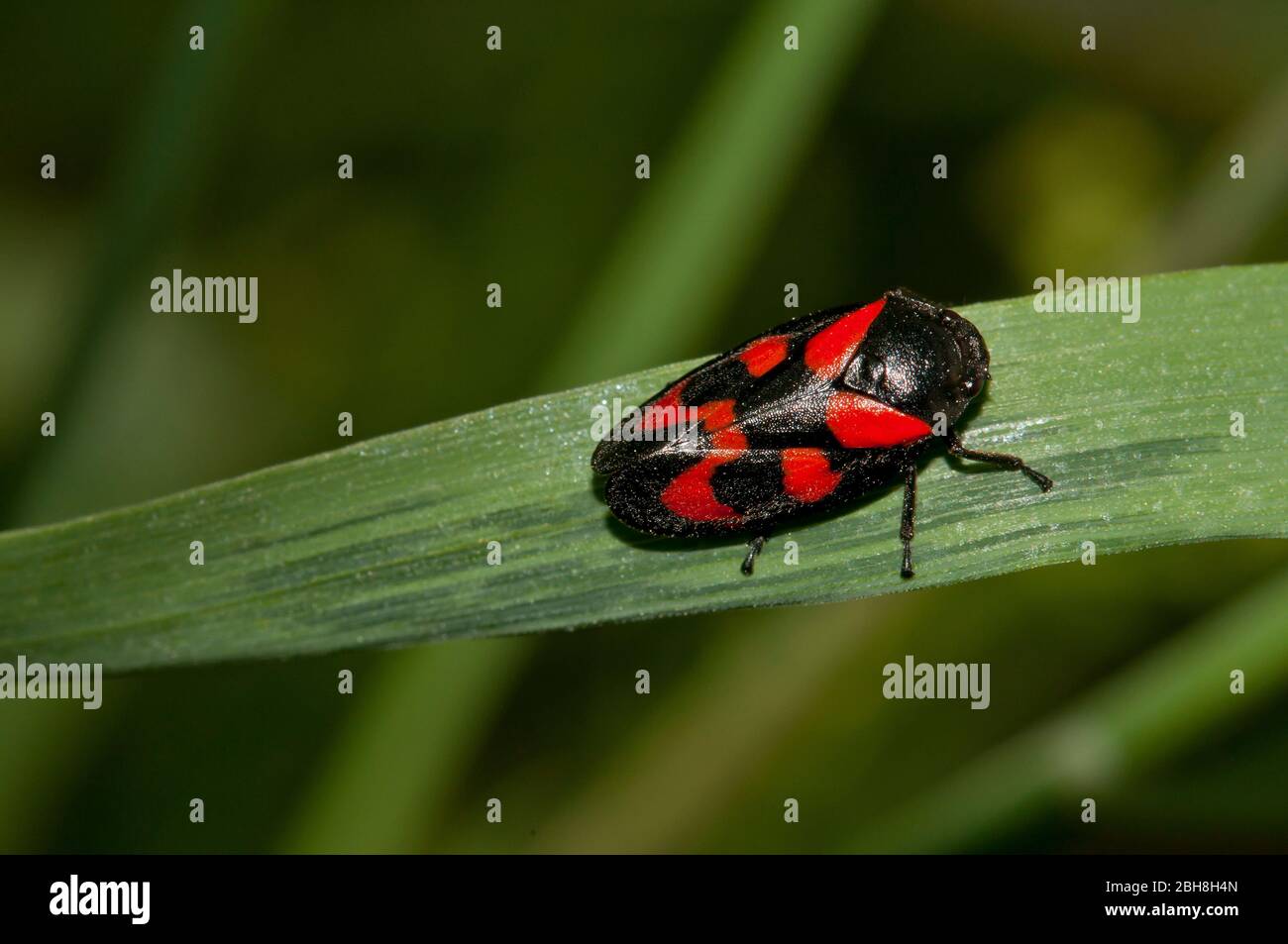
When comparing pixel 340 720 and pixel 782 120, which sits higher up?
pixel 782 120

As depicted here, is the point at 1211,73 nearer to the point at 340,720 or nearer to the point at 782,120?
the point at 782,120

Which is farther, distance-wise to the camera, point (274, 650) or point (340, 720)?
point (340, 720)

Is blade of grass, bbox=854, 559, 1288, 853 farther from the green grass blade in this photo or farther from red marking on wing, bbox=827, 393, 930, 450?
red marking on wing, bbox=827, 393, 930, 450

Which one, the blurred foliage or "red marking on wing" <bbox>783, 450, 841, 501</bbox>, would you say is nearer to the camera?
"red marking on wing" <bbox>783, 450, 841, 501</bbox>

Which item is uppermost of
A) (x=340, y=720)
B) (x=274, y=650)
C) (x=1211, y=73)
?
(x=1211, y=73)

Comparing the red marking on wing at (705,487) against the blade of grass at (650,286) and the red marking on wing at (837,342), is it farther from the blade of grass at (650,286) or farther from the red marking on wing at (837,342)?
the blade of grass at (650,286)

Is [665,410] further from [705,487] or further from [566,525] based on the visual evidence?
[566,525]

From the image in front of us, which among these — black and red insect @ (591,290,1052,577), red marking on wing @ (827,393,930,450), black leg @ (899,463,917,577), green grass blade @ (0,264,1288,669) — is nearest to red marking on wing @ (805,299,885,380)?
black and red insect @ (591,290,1052,577)
